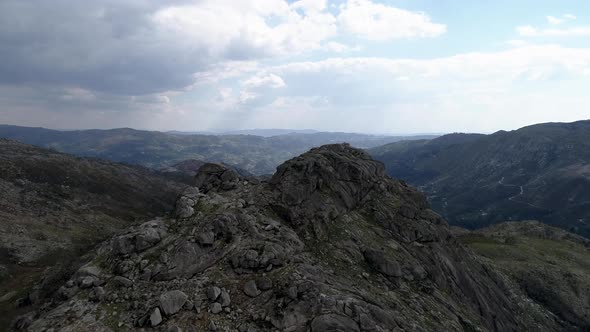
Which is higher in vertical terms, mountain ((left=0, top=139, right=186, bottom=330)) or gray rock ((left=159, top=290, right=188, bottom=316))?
gray rock ((left=159, top=290, right=188, bottom=316))

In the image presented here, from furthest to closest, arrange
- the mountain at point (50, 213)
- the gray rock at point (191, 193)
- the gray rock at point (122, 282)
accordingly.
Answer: the mountain at point (50, 213) < the gray rock at point (191, 193) < the gray rock at point (122, 282)

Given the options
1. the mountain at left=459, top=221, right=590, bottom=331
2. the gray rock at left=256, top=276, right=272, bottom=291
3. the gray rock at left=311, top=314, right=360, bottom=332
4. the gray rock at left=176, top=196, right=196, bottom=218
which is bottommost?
the mountain at left=459, top=221, right=590, bottom=331

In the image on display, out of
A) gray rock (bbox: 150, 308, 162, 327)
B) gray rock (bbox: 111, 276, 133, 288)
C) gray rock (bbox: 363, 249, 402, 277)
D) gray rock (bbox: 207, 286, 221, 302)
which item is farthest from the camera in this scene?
gray rock (bbox: 363, 249, 402, 277)

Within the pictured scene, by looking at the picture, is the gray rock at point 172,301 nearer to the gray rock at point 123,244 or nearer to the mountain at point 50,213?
the gray rock at point 123,244

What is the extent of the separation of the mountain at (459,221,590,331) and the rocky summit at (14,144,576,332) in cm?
1129

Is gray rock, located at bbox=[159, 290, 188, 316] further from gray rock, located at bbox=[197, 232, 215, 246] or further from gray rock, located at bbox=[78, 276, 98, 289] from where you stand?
gray rock, located at bbox=[78, 276, 98, 289]

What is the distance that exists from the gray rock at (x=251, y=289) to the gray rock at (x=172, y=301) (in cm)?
431

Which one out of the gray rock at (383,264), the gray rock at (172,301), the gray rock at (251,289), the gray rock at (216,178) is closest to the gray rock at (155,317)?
the gray rock at (172,301)

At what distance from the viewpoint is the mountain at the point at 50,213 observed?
182 ft

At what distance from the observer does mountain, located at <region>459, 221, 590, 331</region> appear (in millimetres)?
59312

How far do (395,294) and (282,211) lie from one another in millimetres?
13363

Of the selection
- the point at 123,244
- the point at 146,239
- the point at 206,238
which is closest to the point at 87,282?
the point at 123,244

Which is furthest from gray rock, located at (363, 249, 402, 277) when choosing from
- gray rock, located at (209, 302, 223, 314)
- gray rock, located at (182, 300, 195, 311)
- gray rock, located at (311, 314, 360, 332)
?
gray rock, located at (182, 300, 195, 311)

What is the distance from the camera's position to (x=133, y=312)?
25391 millimetres
